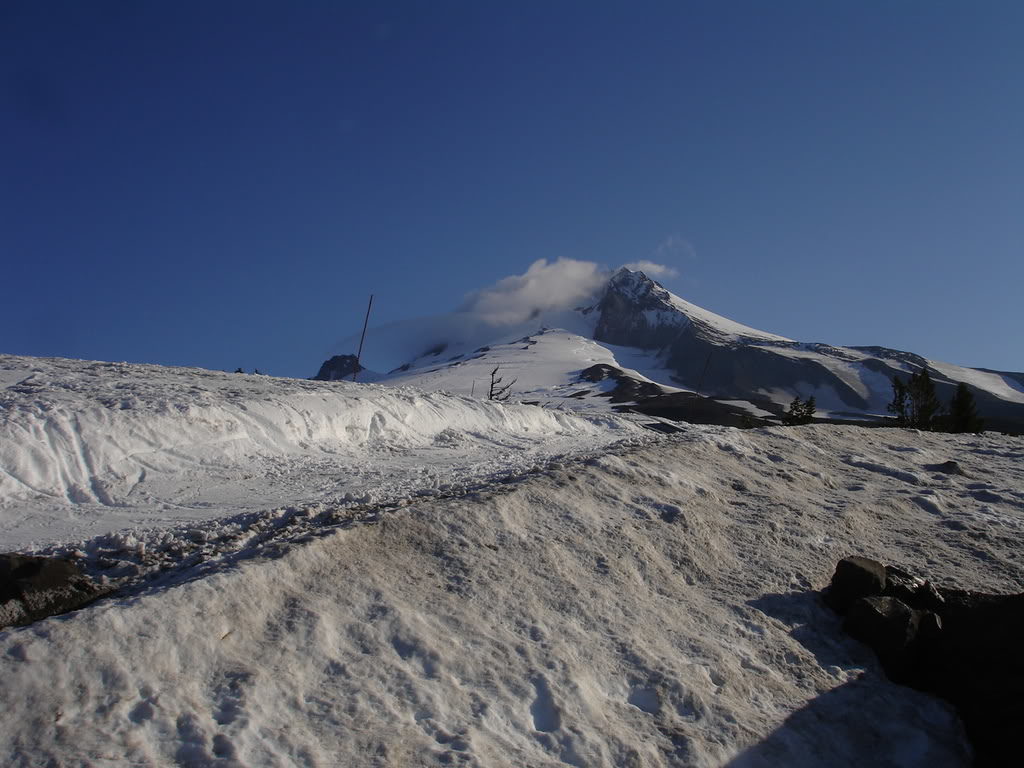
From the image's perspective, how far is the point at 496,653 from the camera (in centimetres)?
583

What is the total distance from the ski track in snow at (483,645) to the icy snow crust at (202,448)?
1.43 meters

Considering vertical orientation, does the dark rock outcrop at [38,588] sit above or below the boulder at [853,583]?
below

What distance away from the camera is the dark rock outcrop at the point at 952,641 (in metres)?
5.78

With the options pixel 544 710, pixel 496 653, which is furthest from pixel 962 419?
pixel 544 710

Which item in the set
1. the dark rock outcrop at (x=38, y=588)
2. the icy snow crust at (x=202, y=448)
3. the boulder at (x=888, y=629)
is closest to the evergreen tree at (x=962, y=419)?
the icy snow crust at (x=202, y=448)

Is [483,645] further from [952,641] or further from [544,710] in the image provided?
[952,641]

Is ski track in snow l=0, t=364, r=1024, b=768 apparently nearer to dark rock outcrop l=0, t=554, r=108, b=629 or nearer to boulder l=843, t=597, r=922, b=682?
boulder l=843, t=597, r=922, b=682

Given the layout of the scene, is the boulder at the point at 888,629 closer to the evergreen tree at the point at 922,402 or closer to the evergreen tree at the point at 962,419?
the evergreen tree at the point at 922,402

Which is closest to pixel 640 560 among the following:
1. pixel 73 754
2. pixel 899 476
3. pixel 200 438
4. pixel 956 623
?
pixel 956 623

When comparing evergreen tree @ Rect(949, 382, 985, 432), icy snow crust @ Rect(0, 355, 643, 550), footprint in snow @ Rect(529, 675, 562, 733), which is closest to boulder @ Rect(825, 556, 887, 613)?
footprint in snow @ Rect(529, 675, 562, 733)

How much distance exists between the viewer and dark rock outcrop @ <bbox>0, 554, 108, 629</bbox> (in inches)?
212

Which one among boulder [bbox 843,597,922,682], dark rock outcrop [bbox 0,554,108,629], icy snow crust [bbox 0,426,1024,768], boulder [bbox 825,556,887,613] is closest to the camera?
icy snow crust [bbox 0,426,1024,768]

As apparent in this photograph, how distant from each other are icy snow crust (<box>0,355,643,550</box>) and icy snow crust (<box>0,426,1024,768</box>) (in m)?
2.18

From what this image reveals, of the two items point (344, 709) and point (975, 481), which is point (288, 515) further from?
point (975, 481)
